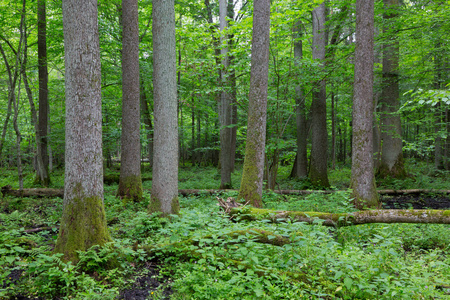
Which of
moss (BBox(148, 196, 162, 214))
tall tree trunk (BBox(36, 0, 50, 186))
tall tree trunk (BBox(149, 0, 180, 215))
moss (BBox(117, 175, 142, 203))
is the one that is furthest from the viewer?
tall tree trunk (BBox(36, 0, 50, 186))

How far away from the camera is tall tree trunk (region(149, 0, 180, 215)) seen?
5.74 m

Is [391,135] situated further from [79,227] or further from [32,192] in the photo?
[32,192]

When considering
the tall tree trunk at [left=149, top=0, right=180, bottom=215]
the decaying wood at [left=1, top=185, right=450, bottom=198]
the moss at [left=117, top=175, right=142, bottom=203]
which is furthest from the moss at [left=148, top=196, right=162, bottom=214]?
the decaying wood at [left=1, top=185, right=450, bottom=198]

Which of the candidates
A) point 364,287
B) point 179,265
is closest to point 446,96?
point 364,287

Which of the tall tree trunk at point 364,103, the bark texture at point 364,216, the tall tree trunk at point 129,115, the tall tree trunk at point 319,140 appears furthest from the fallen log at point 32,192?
the tall tree trunk at point 319,140

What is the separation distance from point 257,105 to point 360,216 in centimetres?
359

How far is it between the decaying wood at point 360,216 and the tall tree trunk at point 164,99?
64.7 inches

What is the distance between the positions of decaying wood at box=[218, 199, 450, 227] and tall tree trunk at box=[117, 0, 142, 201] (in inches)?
165

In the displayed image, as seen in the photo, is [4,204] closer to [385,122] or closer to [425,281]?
[425,281]

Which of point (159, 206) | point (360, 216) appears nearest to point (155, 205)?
point (159, 206)

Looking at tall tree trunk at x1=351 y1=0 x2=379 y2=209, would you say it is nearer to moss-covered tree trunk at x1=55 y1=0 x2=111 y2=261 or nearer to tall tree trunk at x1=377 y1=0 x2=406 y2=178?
tall tree trunk at x1=377 y1=0 x2=406 y2=178

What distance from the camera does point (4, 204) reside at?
796 centimetres

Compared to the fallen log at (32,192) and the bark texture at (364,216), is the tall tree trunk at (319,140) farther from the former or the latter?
the fallen log at (32,192)

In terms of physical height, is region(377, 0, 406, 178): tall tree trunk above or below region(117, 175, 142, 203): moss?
above
